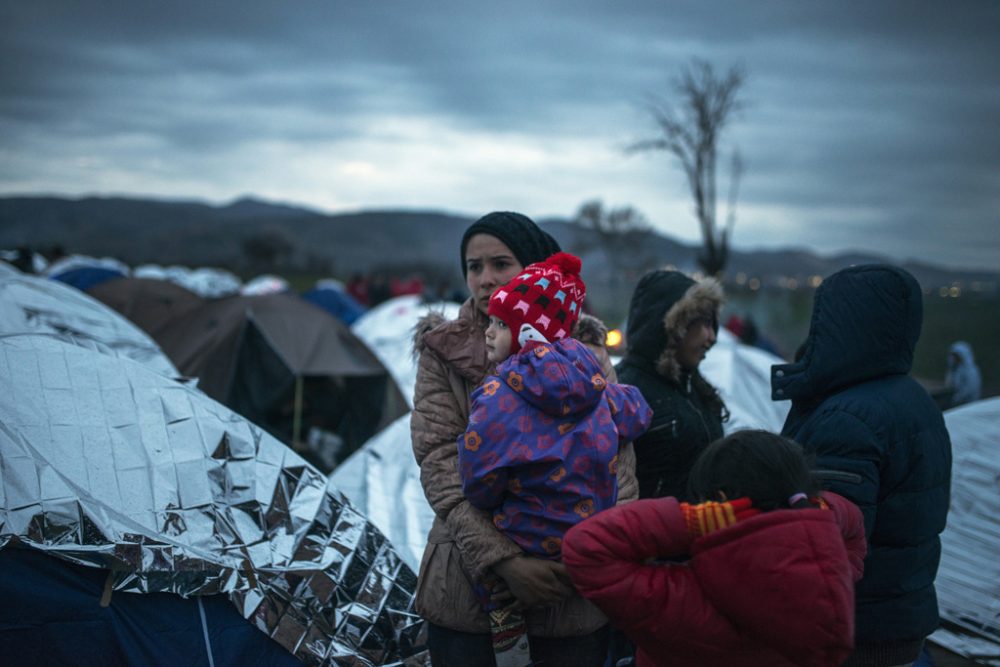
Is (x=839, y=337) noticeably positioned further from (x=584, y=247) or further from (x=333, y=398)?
(x=584, y=247)

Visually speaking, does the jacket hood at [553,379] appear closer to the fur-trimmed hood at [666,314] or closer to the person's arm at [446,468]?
the person's arm at [446,468]

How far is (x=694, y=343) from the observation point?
2510 mm

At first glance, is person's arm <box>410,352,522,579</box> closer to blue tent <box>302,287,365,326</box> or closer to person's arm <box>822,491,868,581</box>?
person's arm <box>822,491,868,581</box>

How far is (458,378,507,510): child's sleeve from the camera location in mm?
1616

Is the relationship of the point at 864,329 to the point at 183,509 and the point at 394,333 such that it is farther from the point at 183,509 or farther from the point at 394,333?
the point at 394,333

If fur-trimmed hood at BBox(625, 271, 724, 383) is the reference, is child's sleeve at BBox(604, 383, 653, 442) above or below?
below

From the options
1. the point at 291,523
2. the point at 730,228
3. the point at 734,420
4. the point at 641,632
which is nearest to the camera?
the point at 641,632

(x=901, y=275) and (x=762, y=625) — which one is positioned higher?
(x=901, y=275)

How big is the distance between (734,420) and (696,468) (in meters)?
2.95

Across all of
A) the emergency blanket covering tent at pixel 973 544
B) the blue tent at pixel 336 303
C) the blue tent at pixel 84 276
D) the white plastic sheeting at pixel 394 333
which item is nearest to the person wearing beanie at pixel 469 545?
the emergency blanket covering tent at pixel 973 544

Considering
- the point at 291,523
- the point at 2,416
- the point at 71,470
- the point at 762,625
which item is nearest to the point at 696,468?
the point at 762,625

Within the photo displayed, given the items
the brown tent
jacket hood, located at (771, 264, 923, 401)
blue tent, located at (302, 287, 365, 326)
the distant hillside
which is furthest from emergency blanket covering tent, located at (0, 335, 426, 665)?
the distant hillside

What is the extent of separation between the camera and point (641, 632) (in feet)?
5.16

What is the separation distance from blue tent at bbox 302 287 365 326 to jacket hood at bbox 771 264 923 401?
41.3ft
